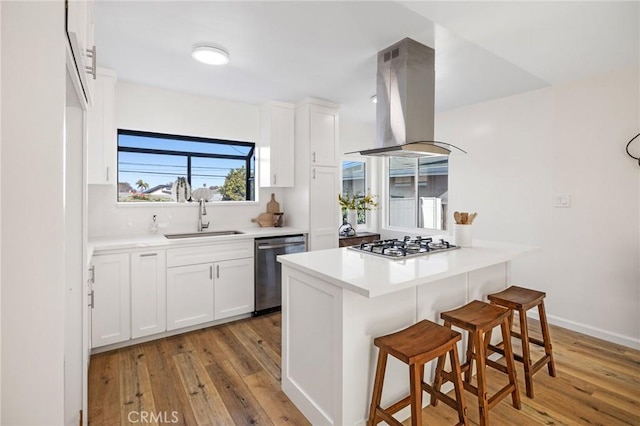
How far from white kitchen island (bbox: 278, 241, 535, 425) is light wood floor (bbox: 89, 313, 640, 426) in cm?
25

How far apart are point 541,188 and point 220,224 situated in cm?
345

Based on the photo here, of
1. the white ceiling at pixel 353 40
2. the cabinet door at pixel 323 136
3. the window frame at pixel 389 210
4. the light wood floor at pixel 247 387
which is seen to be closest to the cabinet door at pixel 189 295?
the light wood floor at pixel 247 387

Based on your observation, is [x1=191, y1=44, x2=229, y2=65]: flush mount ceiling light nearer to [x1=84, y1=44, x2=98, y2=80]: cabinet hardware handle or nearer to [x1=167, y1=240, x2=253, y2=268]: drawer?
[x1=84, y1=44, x2=98, y2=80]: cabinet hardware handle

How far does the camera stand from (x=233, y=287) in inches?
127

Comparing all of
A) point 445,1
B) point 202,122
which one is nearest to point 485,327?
point 445,1

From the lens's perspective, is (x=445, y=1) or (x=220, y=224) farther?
(x=220, y=224)

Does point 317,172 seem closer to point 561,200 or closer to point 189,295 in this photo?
point 189,295

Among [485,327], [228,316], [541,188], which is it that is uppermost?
[541,188]

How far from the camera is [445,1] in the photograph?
5.83 ft

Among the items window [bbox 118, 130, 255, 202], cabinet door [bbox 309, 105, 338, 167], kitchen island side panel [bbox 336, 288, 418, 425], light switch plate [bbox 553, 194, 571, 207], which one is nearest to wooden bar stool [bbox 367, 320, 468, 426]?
kitchen island side panel [bbox 336, 288, 418, 425]

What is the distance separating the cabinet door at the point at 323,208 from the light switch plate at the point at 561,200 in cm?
224

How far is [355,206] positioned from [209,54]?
2952mm

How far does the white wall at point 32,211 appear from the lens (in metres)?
0.78

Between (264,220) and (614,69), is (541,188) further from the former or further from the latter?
(264,220)
